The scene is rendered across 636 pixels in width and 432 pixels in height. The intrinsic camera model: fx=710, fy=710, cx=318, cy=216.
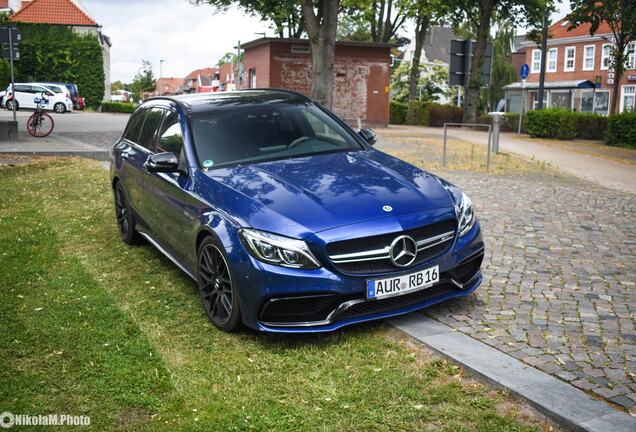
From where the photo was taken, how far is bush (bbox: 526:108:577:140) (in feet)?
92.7

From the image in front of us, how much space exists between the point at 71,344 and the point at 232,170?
1.74 m

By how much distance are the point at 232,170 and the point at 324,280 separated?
1.47 metres

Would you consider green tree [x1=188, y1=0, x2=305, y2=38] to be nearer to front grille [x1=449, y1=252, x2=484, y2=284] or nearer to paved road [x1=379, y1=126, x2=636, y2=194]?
paved road [x1=379, y1=126, x2=636, y2=194]

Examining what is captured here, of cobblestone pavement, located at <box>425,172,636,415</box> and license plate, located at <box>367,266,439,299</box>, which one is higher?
license plate, located at <box>367,266,439,299</box>

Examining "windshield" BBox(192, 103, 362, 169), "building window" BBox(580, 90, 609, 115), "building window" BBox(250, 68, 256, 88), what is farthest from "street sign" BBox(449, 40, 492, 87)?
"building window" BBox(580, 90, 609, 115)

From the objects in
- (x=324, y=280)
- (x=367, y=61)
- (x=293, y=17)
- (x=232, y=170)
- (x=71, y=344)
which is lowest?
(x=71, y=344)

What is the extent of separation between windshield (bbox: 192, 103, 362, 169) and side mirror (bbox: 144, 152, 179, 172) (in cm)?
21

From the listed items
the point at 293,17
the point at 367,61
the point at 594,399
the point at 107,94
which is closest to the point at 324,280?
the point at 594,399

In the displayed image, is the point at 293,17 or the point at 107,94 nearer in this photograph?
the point at 293,17

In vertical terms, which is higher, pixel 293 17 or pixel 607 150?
pixel 293 17

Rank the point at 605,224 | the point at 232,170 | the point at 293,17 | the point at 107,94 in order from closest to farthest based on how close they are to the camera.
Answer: the point at 232,170 < the point at 605,224 < the point at 293,17 < the point at 107,94

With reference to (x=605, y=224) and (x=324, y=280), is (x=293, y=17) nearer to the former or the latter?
(x=605, y=224)

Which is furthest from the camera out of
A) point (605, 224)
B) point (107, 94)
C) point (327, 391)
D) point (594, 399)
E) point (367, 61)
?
point (107, 94)

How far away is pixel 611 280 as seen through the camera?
612 cm
